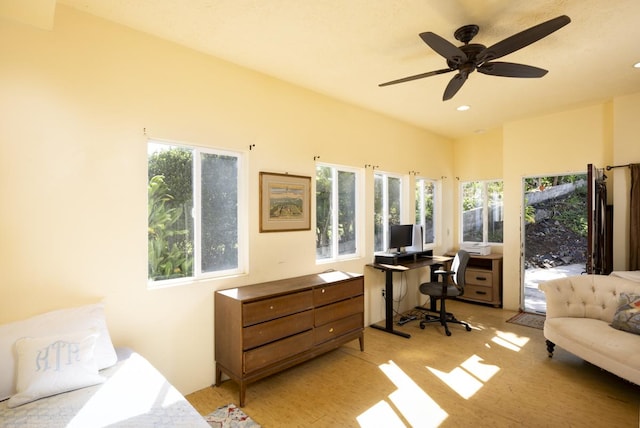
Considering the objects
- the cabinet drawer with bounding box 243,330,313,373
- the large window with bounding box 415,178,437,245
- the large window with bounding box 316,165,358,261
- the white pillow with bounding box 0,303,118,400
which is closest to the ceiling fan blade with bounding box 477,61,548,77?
the large window with bounding box 316,165,358,261

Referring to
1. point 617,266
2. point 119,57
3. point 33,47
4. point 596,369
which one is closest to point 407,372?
point 596,369

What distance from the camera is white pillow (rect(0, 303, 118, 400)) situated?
177 centimetres

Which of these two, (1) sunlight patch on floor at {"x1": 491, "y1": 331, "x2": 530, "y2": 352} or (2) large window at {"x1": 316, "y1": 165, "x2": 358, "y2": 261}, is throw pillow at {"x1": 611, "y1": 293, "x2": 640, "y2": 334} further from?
(2) large window at {"x1": 316, "y1": 165, "x2": 358, "y2": 261}

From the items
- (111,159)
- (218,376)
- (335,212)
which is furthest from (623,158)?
(111,159)

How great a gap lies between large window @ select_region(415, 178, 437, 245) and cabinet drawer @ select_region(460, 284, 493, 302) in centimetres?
98

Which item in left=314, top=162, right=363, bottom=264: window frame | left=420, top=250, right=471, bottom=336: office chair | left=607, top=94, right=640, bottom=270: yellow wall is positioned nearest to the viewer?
left=607, top=94, right=640, bottom=270: yellow wall

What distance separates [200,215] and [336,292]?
1.57 meters

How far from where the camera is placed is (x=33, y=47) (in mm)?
2131

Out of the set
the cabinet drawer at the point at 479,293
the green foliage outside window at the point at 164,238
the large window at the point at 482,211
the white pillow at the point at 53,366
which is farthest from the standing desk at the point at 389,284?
the white pillow at the point at 53,366

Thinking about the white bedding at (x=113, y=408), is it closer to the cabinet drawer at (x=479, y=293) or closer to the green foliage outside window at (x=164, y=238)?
the green foliage outside window at (x=164, y=238)

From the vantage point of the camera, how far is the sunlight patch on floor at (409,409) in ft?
7.90

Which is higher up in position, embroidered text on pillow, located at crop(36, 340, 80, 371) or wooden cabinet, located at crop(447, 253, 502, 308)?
embroidered text on pillow, located at crop(36, 340, 80, 371)

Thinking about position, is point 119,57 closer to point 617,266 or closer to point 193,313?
point 193,313

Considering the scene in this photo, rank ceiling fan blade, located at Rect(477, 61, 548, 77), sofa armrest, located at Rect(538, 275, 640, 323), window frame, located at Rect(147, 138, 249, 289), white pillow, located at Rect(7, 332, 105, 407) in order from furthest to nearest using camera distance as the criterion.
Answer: sofa armrest, located at Rect(538, 275, 640, 323)
window frame, located at Rect(147, 138, 249, 289)
ceiling fan blade, located at Rect(477, 61, 548, 77)
white pillow, located at Rect(7, 332, 105, 407)
